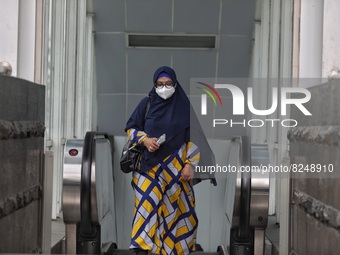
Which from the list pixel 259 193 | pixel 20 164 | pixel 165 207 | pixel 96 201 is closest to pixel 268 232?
pixel 259 193

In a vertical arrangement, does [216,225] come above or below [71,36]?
below

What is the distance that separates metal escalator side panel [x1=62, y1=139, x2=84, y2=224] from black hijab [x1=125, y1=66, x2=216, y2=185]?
1.67 feet

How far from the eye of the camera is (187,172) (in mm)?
5289

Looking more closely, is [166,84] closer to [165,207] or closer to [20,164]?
[165,207]

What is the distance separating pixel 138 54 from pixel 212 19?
1.19m

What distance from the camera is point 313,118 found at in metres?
4.09

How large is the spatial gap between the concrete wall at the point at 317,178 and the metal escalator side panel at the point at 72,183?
1736 millimetres

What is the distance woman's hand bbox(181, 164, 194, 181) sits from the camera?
5.29 metres

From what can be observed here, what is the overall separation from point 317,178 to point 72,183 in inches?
91.7

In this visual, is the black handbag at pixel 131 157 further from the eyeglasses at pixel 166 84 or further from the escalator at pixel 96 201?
the eyeglasses at pixel 166 84

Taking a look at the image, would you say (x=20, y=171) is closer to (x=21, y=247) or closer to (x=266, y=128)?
(x=21, y=247)

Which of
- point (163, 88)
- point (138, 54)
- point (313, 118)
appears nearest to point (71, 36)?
point (138, 54)

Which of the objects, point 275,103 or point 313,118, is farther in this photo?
point 275,103

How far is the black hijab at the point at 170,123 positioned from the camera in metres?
5.35
